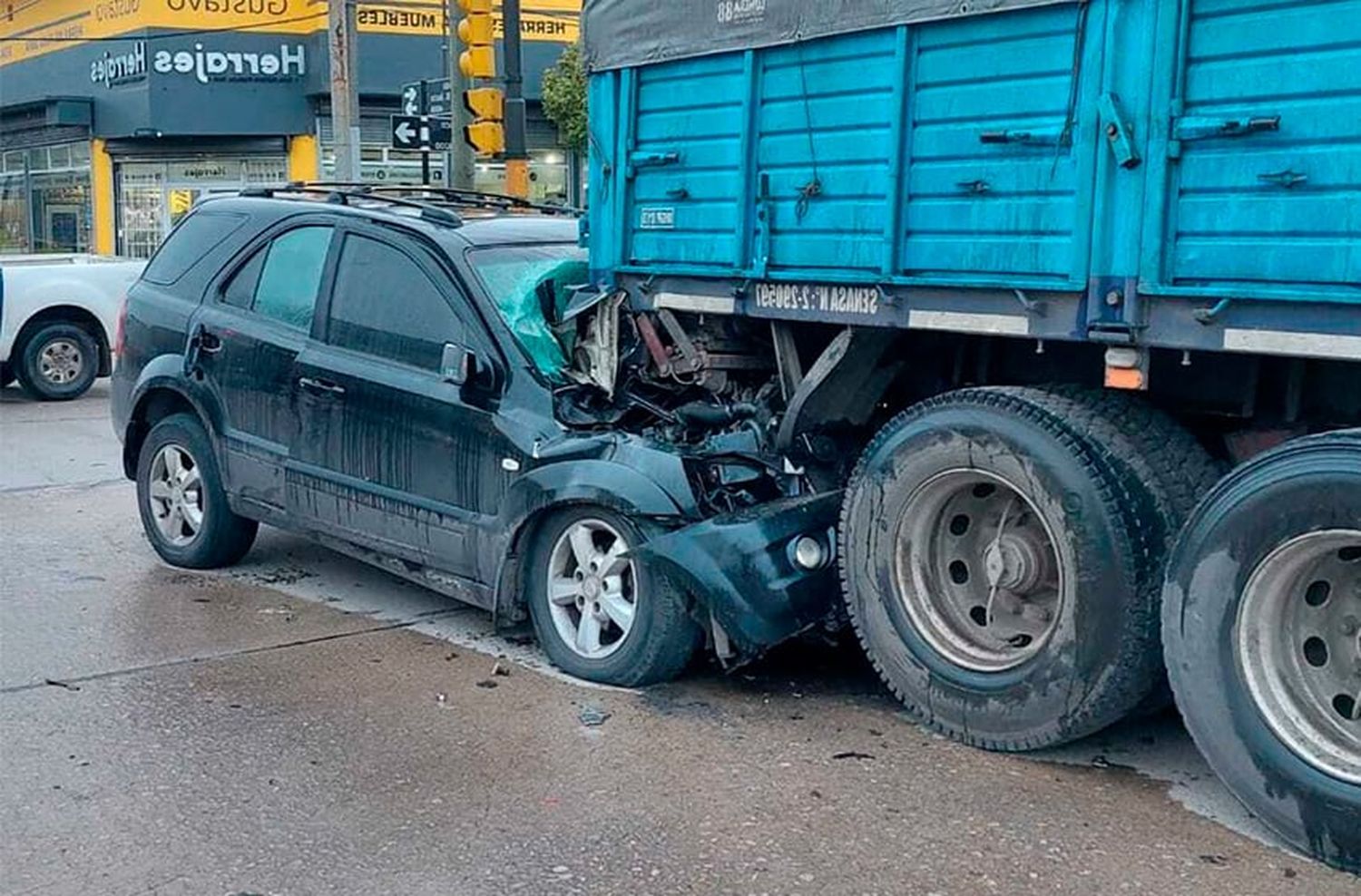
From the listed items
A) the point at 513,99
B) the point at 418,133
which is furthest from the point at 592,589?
the point at 418,133

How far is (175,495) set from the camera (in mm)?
7668

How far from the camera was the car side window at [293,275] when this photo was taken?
22.8 feet

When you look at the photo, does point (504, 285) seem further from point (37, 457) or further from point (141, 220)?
point (141, 220)

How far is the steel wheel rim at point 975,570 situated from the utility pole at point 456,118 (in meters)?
10.2

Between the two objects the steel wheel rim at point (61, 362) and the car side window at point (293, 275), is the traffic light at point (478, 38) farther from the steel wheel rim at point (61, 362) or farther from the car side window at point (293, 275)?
the car side window at point (293, 275)

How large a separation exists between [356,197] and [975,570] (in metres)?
3.72

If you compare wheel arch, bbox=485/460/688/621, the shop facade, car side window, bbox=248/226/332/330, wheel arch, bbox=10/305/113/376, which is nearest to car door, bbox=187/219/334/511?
car side window, bbox=248/226/332/330

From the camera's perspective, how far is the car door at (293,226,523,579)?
6109mm

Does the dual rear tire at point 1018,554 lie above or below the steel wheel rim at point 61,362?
above

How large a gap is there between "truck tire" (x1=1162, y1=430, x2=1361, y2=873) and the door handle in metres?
A: 3.69

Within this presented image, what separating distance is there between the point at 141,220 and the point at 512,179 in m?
15.6

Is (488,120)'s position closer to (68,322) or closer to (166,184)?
(68,322)

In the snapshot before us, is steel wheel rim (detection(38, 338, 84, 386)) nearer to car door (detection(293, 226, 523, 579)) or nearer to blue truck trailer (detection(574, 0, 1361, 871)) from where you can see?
car door (detection(293, 226, 523, 579))

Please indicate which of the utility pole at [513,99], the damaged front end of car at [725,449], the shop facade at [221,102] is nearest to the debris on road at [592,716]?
the damaged front end of car at [725,449]
